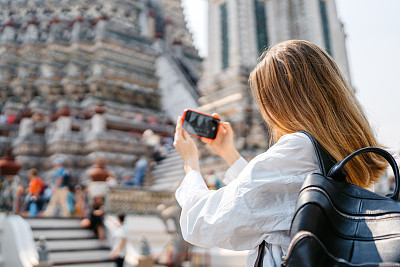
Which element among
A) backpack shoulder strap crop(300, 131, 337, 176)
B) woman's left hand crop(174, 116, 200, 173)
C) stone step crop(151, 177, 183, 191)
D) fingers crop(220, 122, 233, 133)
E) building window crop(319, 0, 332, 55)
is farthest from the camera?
building window crop(319, 0, 332, 55)

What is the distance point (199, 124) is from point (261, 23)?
32.5 ft

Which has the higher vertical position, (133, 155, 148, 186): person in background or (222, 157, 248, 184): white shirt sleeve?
(222, 157, 248, 184): white shirt sleeve

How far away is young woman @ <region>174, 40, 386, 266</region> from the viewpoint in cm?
119

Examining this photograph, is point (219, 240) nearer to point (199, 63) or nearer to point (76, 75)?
point (76, 75)

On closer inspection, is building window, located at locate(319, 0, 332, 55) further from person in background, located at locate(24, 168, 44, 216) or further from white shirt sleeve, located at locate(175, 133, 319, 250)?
white shirt sleeve, located at locate(175, 133, 319, 250)

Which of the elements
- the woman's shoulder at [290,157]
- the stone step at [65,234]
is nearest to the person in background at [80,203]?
the stone step at [65,234]

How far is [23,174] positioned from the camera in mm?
12523

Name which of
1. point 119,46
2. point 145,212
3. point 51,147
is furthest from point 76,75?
point 145,212

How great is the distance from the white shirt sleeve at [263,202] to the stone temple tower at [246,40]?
7.56m

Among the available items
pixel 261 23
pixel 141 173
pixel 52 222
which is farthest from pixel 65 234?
pixel 261 23

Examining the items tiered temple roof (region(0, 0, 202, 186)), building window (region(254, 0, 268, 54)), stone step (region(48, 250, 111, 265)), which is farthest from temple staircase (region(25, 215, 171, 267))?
building window (region(254, 0, 268, 54))

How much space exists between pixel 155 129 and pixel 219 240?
12.4 m

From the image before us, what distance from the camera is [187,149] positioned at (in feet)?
5.77

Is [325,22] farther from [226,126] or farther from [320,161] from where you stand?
[320,161]
